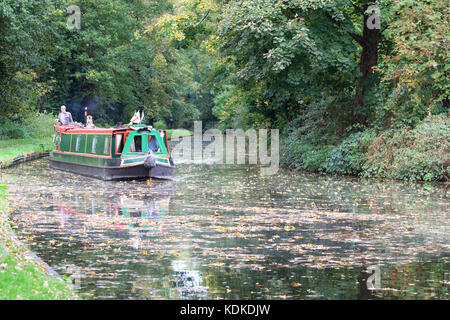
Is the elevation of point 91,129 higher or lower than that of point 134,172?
higher

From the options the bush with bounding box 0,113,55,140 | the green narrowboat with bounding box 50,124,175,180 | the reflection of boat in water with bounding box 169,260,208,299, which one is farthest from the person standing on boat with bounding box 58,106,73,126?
the reflection of boat in water with bounding box 169,260,208,299

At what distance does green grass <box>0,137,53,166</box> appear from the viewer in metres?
24.7

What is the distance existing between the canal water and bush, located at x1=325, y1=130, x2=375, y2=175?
3.72 metres

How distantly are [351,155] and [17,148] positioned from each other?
15.2 meters

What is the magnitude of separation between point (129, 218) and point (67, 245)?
10.5ft

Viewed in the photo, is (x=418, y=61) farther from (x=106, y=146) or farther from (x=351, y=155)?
(x=106, y=146)

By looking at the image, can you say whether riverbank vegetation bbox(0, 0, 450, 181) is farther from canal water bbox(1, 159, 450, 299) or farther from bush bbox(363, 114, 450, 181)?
canal water bbox(1, 159, 450, 299)

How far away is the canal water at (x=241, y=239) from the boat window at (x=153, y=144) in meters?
3.79

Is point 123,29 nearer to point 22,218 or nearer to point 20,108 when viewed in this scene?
point 20,108

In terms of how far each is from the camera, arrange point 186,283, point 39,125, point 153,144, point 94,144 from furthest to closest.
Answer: point 39,125, point 94,144, point 153,144, point 186,283

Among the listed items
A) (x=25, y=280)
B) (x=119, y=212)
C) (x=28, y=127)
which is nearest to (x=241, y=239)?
(x=119, y=212)

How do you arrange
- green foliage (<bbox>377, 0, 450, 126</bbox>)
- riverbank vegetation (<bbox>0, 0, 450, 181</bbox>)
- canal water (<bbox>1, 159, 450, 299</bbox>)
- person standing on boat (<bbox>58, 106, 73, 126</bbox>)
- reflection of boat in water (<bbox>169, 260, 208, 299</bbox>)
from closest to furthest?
reflection of boat in water (<bbox>169, 260, 208, 299</bbox>) < canal water (<bbox>1, 159, 450, 299</bbox>) < green foliage (<bbox>377, 0, 450, 126</bbox>) < riverbank vegetation (<bbox>0, 0, 450, 181</bbox>) < person standing on boat (<bbox>58, 106, 73, 126</bbox>)

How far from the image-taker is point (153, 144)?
23.8m
